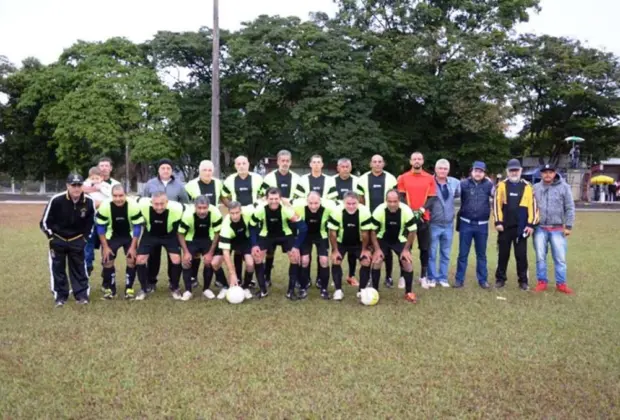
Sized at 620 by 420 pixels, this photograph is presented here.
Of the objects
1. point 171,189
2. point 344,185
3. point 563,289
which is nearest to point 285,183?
point 344,185

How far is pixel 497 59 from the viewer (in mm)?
33250

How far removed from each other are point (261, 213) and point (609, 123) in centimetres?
4255

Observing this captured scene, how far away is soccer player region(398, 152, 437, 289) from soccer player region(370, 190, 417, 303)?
78 cm

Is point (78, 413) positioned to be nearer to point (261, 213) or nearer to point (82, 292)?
point (82, 292)

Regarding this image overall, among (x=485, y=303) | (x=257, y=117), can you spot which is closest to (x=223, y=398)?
(x=485, y=303)

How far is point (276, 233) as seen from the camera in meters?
8.09

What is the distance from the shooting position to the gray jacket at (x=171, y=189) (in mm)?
8516

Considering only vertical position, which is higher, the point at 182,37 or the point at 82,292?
the point at 182,37

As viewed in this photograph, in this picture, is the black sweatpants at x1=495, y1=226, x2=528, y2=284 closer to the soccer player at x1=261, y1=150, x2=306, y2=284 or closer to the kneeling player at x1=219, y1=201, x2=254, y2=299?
the soccer player at x1=261, y1=150, x2=306, y2=284

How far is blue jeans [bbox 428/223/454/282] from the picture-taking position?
894 centimetres

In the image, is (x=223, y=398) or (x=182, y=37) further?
(x=182, y=37)

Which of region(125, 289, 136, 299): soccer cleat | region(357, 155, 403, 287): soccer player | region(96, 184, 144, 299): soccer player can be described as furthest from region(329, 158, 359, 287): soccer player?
region(125, 289, 136, 299): soccer cleat

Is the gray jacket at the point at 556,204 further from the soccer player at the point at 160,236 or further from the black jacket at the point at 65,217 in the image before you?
the black jacket at the point at 65,217

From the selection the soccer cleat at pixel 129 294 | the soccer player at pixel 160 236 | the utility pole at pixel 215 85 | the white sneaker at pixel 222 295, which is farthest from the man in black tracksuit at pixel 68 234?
the utility pole at pixel 215 85
